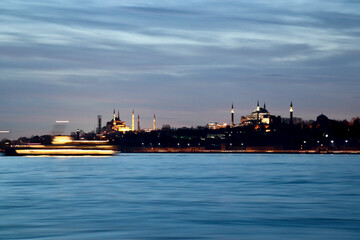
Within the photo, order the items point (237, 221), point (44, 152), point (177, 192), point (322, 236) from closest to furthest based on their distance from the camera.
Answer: point (322, 236)
point (237, 221)
point (177, 192)
point (44, 152)

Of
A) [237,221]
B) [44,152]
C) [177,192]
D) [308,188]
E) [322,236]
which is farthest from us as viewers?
[44,152]

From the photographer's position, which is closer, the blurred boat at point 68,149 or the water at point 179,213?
the water at point 179,213

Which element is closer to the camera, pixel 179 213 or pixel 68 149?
pixel 179 213

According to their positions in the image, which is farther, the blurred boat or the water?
the blurred boat

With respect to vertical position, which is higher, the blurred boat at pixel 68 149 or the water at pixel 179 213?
the blurred boat at pixel 68 149

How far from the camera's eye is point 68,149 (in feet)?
430

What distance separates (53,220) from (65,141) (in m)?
111

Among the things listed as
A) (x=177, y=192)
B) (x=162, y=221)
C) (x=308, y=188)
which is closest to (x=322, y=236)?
(x=162, y=221)

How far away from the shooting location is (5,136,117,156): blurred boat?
426ft

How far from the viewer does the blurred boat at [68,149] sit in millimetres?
129875

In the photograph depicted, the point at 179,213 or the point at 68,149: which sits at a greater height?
the point at 68,149

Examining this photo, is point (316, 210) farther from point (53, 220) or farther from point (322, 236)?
point (53, 220)

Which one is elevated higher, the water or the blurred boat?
the blurred boat

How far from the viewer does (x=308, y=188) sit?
40719mm
